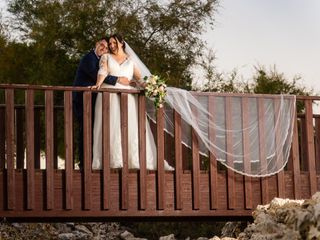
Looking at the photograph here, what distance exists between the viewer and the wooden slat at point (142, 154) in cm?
1359

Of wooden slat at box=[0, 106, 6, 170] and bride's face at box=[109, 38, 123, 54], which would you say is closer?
wooden slat at box=[0, 106, 6, 170]

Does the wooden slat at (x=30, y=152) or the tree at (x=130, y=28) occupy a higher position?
the tree at (x=130, y=28)

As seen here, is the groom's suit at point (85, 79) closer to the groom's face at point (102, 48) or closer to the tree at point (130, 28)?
the groom's face at point (102, 48)

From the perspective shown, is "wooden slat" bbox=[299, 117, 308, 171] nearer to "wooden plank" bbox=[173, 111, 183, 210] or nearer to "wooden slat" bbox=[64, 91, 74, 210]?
"wooden plank" bbox=[173, 111, 183, 210]

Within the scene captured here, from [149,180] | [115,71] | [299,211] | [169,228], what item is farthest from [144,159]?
[169,228]

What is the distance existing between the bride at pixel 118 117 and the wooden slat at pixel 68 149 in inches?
16.5

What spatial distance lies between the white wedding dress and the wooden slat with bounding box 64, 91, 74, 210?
42 cm

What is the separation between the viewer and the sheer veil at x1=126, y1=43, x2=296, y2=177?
14055mm

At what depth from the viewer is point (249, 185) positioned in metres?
14.3

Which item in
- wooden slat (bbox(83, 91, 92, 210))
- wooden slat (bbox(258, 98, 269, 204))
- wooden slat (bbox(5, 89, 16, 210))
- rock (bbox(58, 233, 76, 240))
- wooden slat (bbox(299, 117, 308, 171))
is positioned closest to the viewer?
wooden slat (bbox(5, 89, 16, 210))

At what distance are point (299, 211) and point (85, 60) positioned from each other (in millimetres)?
4140

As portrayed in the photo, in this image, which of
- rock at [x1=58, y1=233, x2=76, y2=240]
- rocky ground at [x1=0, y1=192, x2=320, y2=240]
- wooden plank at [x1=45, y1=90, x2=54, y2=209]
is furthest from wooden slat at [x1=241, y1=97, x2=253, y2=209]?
rock at [x1=58, y1=233, x2=76, y2=240]

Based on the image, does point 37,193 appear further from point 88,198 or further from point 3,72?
point 3,72

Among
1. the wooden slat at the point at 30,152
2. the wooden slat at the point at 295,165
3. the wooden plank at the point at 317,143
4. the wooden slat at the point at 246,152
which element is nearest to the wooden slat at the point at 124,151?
the wooden slat at the point at 30,152
